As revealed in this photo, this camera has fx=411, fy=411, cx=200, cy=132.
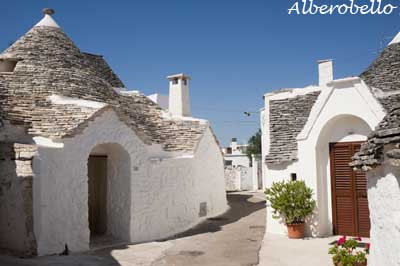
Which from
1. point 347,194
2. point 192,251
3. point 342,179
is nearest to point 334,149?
point 342,179

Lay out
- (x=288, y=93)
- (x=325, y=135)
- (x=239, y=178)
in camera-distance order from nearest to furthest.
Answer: (x=325, y=135)
(x=288, y=93)
(x=239, y=178)

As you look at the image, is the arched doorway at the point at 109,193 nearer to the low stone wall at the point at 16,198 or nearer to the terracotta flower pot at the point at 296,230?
the low stone wall at the point at 16,198

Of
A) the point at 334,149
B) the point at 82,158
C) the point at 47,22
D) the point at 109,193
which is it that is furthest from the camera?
the point at 47,22

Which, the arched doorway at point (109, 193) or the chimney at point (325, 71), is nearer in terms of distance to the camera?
the arched doorway at point (109, 193)

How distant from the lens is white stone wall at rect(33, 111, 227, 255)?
34.8ft

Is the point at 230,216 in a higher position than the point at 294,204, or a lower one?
lower

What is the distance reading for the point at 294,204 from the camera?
12344 mm

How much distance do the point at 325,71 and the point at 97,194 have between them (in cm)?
932

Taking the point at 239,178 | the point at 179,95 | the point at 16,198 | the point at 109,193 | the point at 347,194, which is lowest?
the point at 239,178

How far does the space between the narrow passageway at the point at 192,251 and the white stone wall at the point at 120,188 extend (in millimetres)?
625

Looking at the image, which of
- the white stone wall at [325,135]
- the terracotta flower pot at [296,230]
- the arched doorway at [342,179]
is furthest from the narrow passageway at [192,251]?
the arched doorway at [342,179]

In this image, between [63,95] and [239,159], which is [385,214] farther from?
[239,159]

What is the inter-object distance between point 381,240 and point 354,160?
141 cm

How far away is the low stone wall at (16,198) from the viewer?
32.6ft
